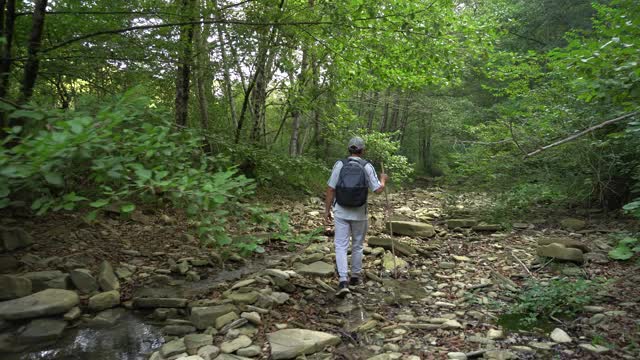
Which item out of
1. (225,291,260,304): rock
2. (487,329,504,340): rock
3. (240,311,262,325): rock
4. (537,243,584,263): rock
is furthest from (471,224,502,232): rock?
(240,311,262,325): rock

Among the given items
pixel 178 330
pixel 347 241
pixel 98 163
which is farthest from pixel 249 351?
pixel 98 163

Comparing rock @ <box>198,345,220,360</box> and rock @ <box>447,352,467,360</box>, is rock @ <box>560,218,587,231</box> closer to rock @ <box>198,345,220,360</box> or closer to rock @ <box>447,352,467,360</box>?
rock @ <box>447,352,467,360</box>

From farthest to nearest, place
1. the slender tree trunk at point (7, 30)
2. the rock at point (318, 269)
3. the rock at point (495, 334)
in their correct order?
the rock at point (318, 269)
the slender tree trunk at point (7, 30)
the rock at point (495, 334)

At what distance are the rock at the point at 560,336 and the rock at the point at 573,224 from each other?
5.08 metres

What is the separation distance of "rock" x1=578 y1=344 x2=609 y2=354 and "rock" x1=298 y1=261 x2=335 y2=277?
3.35m

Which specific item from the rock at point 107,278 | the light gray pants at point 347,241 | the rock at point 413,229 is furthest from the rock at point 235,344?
the rock at point 413,229

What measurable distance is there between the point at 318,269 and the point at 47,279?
367 centimetres

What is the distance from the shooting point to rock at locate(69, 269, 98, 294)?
16.9 ft

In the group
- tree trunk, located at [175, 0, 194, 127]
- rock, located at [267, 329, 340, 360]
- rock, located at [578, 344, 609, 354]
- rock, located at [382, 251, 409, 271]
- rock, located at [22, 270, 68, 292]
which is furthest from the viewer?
rock, located at [382, 251, 409, 271]

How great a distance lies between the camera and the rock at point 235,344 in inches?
157

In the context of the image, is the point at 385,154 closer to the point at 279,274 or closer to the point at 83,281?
the point at 279,274

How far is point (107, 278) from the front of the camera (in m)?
5.32

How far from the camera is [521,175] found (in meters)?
9.53

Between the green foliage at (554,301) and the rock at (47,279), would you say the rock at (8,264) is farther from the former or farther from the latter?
the green foliage at (554,301)
